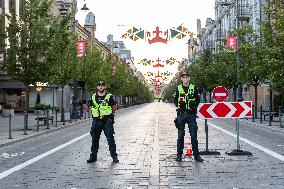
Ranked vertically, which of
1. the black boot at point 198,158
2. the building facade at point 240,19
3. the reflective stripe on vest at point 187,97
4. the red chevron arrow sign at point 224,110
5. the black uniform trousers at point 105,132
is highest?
the building facade at point 240,19

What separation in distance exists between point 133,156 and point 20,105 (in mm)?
45416

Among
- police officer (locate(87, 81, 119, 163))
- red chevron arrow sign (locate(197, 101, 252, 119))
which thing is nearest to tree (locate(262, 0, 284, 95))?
red chevron arrow sign (locate(197, 101, 252, 119))

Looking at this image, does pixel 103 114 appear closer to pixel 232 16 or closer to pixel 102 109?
pixel 102 109

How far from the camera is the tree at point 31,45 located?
24.5m

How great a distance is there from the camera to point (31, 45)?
24562mm

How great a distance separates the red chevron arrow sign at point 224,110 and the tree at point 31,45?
43.1 feet

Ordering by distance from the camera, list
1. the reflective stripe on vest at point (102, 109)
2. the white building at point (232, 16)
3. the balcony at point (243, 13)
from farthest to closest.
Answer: the balcony at point (243, 13), the white building at point (232, 16), the reflective stripe on vest at point (102, 109)

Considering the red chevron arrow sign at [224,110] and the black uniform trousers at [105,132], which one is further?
the red chevron arrow sign at [224,110]

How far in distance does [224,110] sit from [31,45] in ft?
45.7

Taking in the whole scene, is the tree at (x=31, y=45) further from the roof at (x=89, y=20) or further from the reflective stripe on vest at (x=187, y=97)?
the roof at (x=89, y=20)

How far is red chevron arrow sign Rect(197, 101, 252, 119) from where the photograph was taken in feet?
42.7

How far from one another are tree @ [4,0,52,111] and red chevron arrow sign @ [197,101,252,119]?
517 inches

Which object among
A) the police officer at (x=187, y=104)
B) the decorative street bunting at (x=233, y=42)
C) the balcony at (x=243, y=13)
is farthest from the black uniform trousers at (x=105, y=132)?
the balcony at (x=243, y=13)

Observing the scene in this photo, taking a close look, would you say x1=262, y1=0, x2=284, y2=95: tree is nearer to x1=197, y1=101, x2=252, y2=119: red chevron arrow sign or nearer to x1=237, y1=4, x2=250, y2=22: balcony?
x1=197, y1=101, x2=252, y2=119: red chevron arrow sign
